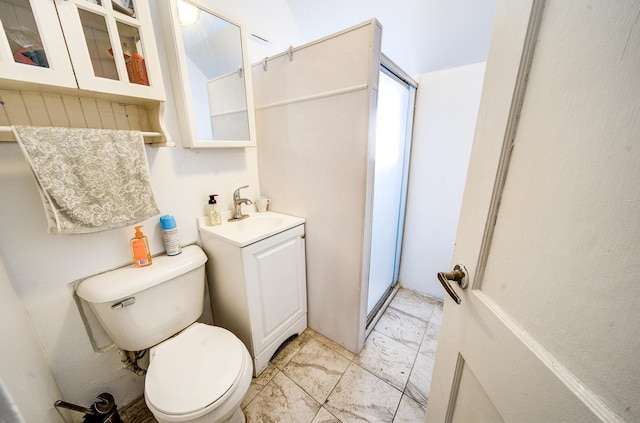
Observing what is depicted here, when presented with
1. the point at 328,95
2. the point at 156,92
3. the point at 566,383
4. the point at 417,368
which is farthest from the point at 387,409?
the point at 156,92

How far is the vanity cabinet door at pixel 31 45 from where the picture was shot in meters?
0.64

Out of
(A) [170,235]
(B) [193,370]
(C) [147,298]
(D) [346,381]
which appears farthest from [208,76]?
(D) [346,381]

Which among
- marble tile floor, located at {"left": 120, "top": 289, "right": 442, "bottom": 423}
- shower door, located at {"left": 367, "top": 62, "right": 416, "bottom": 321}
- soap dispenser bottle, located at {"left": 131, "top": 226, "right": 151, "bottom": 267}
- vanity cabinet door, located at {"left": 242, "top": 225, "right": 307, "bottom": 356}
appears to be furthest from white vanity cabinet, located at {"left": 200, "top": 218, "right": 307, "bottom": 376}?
shower door, located at {"left": 367, "top": 62, "right": 416, "bottom": 321}

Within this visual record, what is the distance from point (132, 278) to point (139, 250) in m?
0.14

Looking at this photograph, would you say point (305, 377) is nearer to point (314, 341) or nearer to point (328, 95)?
point (314, 341)

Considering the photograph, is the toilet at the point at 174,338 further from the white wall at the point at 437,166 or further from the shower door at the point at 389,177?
the white wall at the point at 437,166

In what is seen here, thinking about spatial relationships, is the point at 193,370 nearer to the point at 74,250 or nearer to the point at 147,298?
the point at 147,298

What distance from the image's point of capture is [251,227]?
4.62 ft

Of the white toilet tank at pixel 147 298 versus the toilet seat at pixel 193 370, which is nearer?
the toilet seat at pixel 193 370

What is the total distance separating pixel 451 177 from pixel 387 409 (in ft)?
4.89

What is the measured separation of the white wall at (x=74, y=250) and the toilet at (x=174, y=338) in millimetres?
98

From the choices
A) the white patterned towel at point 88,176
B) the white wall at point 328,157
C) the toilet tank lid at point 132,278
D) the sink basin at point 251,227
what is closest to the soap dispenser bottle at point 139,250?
the toilet tank lid at point 132,278

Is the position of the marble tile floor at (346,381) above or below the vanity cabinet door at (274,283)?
below

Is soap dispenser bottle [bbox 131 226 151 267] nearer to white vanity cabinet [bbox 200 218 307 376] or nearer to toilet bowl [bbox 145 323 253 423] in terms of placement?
white vanity cabinet [bbox 200 218 307 376]
